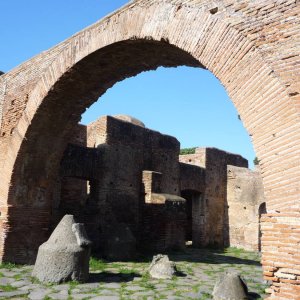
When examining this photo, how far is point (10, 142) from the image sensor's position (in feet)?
26.4

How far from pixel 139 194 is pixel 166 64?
563 centimetres

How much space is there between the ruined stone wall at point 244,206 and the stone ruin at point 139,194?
37 millimetres

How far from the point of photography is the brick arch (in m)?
3.40

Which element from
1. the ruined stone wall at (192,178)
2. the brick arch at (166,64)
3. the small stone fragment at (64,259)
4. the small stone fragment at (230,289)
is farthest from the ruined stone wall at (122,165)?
the small stone fragment at (230,289)

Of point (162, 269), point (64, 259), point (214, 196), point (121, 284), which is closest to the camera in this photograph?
point (64, 259)

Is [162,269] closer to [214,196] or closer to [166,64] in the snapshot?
[166,64]

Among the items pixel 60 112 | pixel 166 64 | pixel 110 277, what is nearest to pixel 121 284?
pixel 110 277

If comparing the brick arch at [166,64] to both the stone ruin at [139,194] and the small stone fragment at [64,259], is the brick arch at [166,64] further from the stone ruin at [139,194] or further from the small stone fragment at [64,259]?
the small stone fragment at [64,259]

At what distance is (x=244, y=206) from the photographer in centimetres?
1406

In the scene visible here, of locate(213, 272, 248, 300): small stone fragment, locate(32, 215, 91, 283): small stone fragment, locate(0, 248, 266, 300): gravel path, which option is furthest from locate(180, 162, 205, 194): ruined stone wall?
locate(213, 272, 248, 300): small stone fragment

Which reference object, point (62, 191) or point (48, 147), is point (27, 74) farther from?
point (62, 191)

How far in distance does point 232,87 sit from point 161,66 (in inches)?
104

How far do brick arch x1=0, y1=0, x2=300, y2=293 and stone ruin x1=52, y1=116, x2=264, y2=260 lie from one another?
1380 millimetres

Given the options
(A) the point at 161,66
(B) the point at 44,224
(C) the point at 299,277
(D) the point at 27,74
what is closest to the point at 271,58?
(C) the point at 299,277
